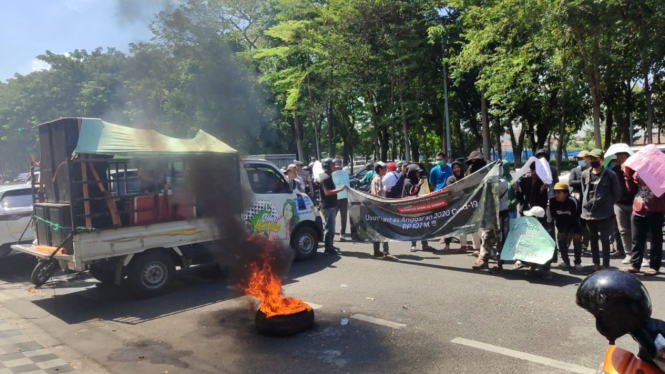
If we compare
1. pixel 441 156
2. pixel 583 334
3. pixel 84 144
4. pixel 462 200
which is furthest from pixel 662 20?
pixel 84 144

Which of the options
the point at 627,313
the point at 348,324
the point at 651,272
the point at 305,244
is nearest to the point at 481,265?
the point at 651,272

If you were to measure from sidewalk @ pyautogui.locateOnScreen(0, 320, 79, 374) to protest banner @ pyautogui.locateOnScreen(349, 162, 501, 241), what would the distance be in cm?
569

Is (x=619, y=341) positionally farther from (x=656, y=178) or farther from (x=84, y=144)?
(x=84, y=144)

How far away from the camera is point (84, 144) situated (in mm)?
6441

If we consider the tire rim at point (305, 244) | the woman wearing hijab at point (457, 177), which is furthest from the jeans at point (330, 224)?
the woman wearing hijab at point (457, 177)

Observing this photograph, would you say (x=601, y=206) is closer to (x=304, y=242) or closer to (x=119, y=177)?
(x=304, y=242)

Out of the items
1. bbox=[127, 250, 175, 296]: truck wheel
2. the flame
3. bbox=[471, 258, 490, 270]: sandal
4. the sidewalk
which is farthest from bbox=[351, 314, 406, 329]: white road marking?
bbox=[127, 250, 175, 296]: truck wheel

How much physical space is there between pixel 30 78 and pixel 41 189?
39.7 metres

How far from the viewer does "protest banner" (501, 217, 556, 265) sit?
700cm

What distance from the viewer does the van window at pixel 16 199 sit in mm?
9094

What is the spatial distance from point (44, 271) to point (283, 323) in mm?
4307

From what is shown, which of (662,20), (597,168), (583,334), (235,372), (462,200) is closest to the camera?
(235,372)

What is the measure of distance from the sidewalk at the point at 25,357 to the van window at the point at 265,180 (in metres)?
4.00

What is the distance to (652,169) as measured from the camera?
6.93m
